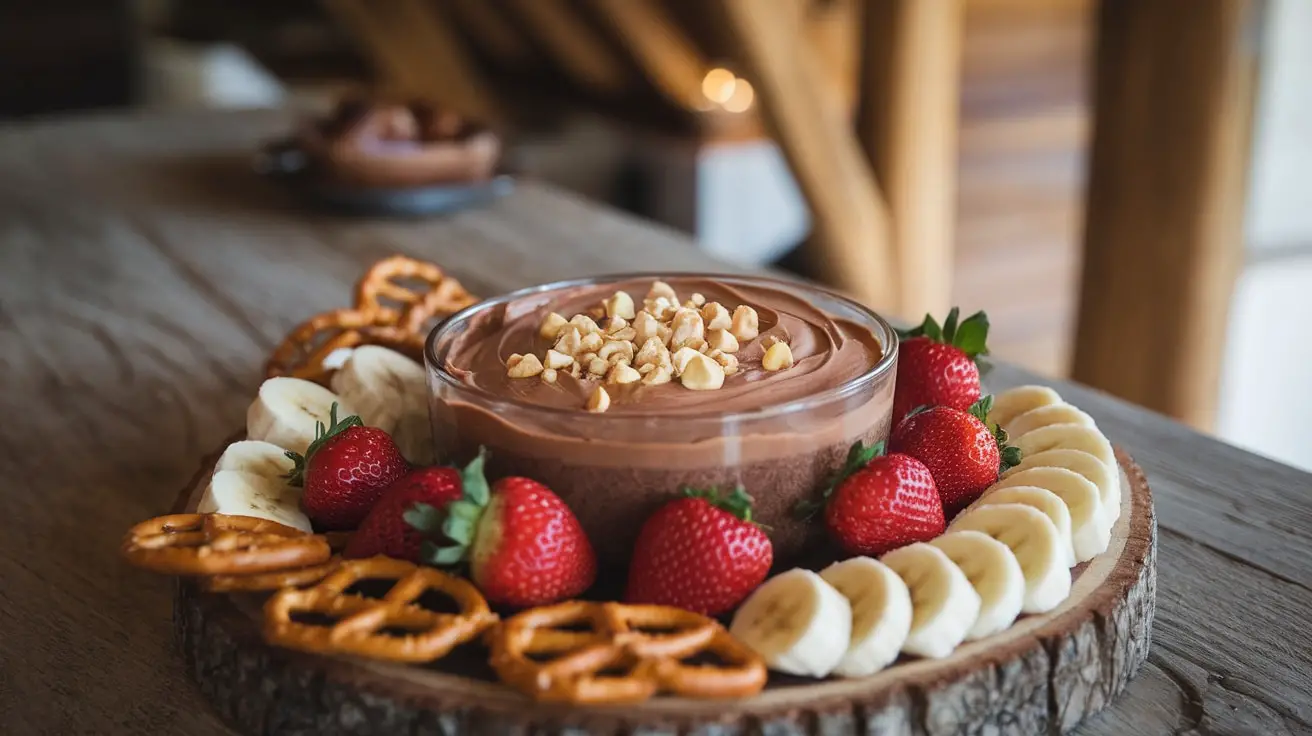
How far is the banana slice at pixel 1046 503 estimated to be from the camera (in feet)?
2.73

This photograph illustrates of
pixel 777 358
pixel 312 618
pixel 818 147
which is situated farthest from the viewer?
pixel 818 147

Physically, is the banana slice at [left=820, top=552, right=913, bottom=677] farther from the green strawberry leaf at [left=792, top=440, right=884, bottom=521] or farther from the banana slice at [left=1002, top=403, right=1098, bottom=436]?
the banana slice at [left=1002, top=403, right=1098, bottom=436]

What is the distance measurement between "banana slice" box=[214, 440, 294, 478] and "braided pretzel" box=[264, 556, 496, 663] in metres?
0.20

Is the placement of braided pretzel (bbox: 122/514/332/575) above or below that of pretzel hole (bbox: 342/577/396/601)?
above

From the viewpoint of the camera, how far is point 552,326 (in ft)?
3.24

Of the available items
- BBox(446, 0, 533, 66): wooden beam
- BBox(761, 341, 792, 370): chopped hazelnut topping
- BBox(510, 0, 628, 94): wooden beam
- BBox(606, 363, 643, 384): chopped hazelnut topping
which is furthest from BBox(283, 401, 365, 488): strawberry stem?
BBox(446, 0, 533, 66): wooden beam

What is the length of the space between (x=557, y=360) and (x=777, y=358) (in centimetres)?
17

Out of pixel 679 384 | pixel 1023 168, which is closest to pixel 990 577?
pixel 679 384

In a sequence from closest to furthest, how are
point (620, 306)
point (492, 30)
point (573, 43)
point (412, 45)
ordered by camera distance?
point (620, 306) < point (573, 43) < point (412, 45) < point (492, 30)

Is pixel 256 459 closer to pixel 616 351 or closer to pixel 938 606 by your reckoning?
pixel 616 351

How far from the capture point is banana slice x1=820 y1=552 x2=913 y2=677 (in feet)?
2.39

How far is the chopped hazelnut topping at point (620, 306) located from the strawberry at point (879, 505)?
25 cm

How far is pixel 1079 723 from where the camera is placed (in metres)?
0.81

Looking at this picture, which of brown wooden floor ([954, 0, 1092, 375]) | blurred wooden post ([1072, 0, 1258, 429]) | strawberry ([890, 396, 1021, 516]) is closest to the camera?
strawberry ([890, 396, 1021, 516])
